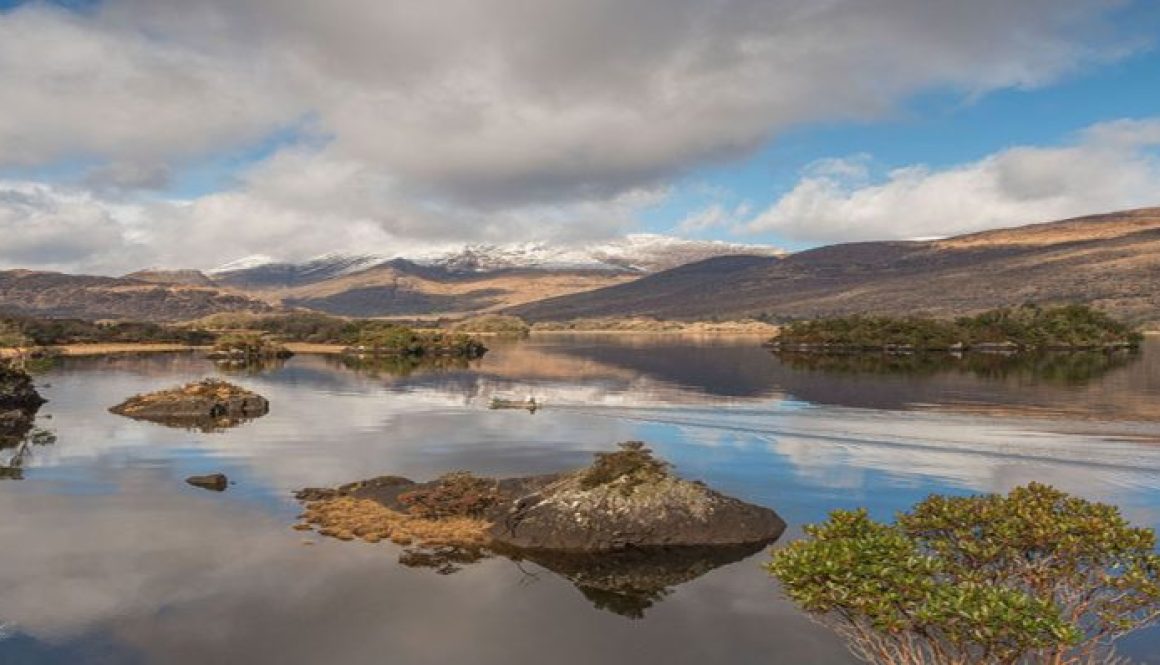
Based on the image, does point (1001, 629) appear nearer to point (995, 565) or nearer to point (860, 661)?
point (995, 565)

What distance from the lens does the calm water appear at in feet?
77.4

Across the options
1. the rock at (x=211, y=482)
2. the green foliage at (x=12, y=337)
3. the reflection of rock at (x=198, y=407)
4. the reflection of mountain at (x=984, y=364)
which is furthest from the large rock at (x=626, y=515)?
the green foliage at (x=12, y=337)

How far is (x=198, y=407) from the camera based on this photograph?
70000 millimetres

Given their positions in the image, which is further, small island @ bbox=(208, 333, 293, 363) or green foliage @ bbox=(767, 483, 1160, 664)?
small island @ bbox=(208, 333, 293, 363)

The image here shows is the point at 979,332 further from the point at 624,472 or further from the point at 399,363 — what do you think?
the point at 624,472

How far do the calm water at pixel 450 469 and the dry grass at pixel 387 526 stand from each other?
1076 millimetres

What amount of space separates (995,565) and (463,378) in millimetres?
98154

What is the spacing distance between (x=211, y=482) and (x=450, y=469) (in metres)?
13.4

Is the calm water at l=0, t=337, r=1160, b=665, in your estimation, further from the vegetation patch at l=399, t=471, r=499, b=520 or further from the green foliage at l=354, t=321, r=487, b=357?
the green foliage at l=354, t=321, r=487, b=357

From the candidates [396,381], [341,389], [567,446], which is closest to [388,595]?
[567,446]

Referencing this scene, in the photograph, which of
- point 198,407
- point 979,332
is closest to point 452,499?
point 198,407

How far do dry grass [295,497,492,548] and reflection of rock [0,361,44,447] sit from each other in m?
39.7

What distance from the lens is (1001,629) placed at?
510 inches

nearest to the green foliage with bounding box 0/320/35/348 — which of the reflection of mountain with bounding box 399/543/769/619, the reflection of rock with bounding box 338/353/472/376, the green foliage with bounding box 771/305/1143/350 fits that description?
the reflection of rock with bounding box 338/353/472/376
